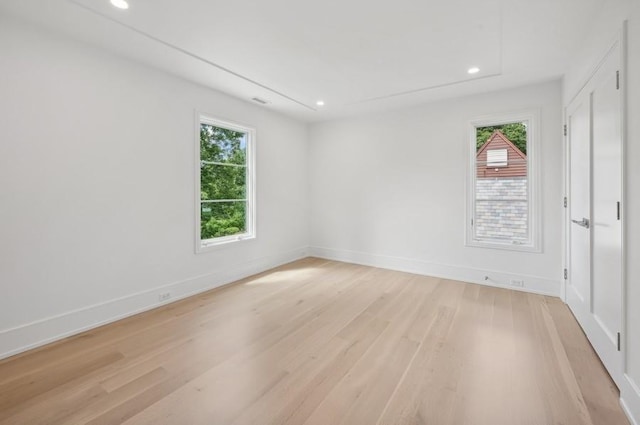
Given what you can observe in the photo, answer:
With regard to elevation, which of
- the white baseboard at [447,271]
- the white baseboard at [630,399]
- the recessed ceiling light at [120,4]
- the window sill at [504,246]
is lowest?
the white baseboard at [630,399]

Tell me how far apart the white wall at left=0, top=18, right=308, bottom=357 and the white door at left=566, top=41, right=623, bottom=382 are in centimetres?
400

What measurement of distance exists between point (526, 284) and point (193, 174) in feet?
15.0

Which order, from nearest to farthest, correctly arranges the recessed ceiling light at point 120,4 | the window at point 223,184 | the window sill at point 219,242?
the recessed ceiling light at point 120,4 → the window sill at point 219,242 → the window at point 223,184

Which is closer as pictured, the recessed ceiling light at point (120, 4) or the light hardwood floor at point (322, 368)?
the light hardwood floor at point (322, 368)

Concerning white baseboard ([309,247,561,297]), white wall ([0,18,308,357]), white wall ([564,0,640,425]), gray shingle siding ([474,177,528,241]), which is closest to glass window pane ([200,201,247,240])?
white wall ([0,18,308,357])

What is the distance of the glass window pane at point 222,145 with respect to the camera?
394 cm

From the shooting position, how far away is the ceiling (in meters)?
2.20

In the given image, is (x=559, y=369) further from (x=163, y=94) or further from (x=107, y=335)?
(x=163, y=94)

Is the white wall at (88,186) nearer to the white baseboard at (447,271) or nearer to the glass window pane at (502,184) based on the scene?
the white baseboard at (447,271)

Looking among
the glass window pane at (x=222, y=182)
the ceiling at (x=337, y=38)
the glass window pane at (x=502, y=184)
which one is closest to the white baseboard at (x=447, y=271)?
the glass window pane at (x=502, y=184)

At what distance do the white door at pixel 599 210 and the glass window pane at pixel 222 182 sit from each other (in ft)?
13.4

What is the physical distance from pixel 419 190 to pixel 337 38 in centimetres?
270

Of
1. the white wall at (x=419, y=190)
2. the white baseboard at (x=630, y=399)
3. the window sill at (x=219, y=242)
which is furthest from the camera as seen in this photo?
the window sill at (x=219, y=242)

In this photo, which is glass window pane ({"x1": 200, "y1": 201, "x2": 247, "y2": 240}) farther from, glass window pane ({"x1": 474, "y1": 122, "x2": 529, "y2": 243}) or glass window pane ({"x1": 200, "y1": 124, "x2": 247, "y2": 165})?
glass window pane ({"x1": 474, "y1": 122, "x2": 529, "y2": 243})
